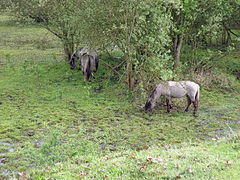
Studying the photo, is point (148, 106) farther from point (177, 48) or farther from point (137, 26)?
point (177, 48)

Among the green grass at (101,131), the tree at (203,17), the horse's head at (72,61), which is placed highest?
the tree at (203,17)

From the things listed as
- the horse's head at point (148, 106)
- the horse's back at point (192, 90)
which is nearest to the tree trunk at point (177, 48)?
the horse's back at point (192, 90)

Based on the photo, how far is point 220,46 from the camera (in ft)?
82.2

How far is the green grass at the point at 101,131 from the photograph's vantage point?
6.41m

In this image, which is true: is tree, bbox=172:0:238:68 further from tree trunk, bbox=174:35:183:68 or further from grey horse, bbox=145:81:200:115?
grey horse, bbox=145:81:200:115

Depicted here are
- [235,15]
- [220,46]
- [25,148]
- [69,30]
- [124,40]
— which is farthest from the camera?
[220,46]

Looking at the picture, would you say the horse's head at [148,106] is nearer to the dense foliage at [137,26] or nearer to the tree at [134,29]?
the dense foliage at [137,26]

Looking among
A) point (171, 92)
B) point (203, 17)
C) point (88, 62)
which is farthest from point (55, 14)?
point (171, 92)

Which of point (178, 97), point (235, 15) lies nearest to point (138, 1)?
point (178, 97)

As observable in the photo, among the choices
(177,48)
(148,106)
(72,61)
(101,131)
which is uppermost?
(177,48)

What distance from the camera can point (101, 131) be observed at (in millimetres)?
11000

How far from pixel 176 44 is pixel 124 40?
17.6ft

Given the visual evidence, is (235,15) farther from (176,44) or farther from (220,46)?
(176,44)

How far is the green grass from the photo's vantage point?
6.41 meters
